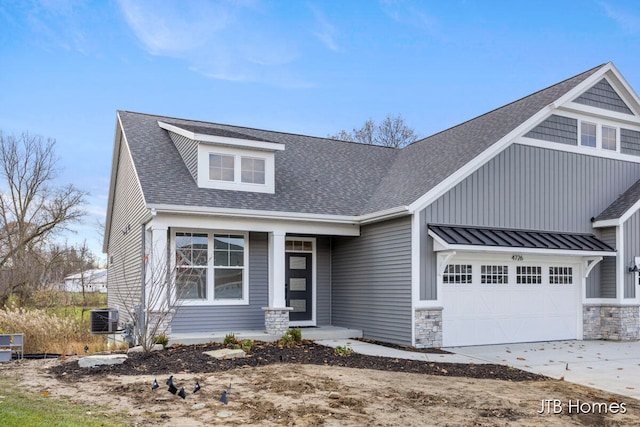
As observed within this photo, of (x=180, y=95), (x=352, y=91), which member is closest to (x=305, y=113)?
(x=352, y=91)

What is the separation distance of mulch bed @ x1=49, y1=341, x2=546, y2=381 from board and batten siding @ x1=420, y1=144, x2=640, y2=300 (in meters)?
2.65

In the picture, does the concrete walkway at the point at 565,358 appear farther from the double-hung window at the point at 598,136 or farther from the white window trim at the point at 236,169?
the double-hung window at the point at 598,136

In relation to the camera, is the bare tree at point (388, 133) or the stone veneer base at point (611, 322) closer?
the stone veneer base at point (611, 322)

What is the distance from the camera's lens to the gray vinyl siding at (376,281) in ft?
40.5

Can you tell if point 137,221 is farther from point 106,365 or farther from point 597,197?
point 597,197

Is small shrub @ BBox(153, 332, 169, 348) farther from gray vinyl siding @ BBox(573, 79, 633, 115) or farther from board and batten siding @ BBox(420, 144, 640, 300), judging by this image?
gray vinyl siding @ BBox(573, 79, 633, 115)

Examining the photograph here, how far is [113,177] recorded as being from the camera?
1834cm

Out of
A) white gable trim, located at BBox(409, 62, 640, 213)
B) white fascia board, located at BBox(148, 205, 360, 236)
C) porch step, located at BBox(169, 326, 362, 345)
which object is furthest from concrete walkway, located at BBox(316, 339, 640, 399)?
white gable trim, located at BBox(409, 62, 640, 213)

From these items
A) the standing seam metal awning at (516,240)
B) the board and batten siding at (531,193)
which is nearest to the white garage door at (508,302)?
the standing seam metal awning at (516,240)

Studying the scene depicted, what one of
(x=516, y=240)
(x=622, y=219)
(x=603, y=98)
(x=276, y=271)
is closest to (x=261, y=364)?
(x=276, y=271)

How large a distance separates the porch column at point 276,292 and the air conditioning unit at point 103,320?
348 cm

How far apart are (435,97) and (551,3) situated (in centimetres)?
1359

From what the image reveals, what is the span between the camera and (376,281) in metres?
13.4

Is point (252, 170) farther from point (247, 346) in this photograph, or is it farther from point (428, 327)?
point (428, 327)
